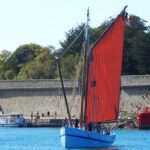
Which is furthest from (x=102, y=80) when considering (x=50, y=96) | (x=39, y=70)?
(x=39, y=70)

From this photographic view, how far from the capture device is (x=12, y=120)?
89.3m

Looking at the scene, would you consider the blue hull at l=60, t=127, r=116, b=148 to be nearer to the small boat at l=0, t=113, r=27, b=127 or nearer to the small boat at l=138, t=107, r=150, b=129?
the small boat at l=138, t=107, r=150, b=129

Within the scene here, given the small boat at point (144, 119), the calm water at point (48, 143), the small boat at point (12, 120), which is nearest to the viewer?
the calm water at point (48, 143)

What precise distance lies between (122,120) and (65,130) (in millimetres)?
30842

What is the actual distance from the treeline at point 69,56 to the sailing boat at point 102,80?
34801 millimetres

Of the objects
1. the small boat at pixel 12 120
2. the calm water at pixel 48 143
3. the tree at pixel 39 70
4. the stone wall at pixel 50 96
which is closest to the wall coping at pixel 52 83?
the stone wall at pixel 50 96

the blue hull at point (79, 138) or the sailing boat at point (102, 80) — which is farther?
the sailing boat at point (102, 80)

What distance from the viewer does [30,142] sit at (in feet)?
199

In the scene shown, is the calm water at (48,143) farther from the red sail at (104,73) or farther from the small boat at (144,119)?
the small boat at (144,119)

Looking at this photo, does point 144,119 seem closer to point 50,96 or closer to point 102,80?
point 50,96

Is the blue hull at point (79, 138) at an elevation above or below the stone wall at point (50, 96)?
below

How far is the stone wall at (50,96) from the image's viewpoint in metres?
84.0

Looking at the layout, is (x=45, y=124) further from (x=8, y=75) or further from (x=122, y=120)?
(x=8, y=75)

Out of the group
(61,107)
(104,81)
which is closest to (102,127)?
(104,81)
